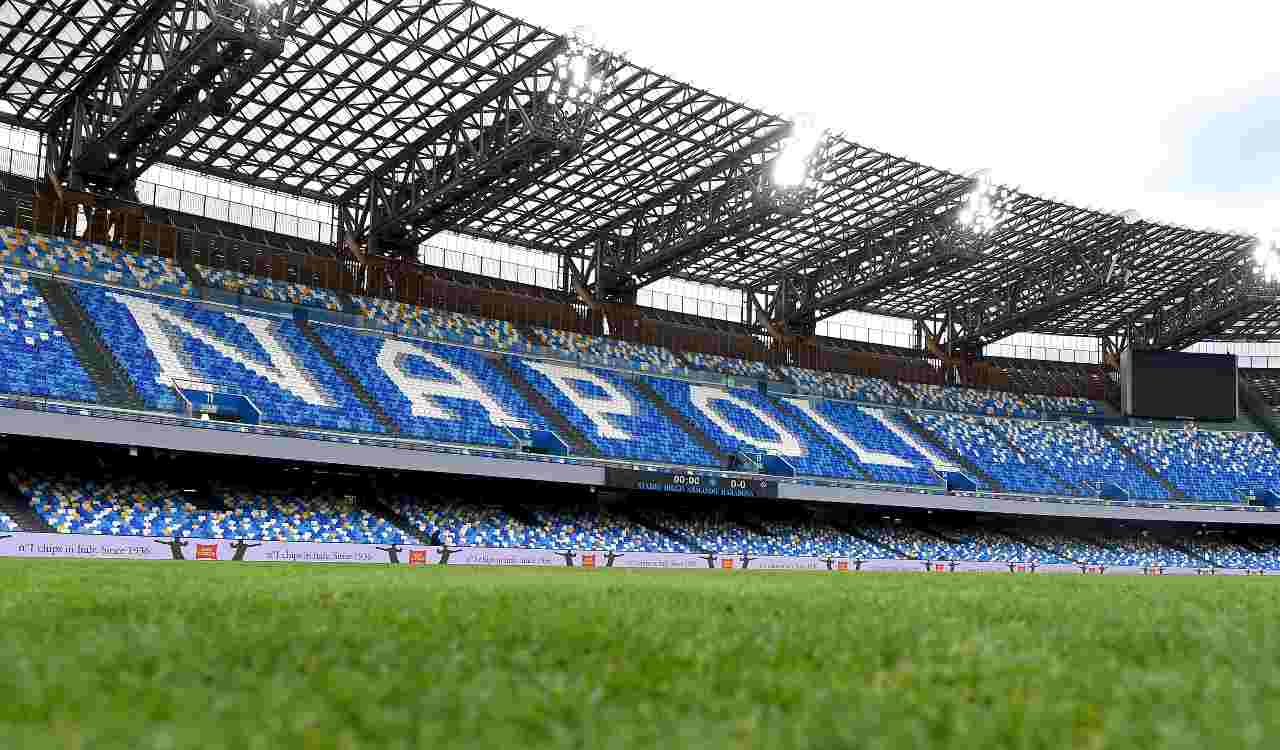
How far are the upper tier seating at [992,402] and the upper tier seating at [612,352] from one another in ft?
57.2

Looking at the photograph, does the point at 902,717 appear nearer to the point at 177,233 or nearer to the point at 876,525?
the point at 177,233

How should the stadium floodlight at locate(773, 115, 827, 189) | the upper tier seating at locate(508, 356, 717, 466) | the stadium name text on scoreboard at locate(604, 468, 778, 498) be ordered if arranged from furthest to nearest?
the upper tier seating at locate(508, 356, 717, 466)
the stadium name text on scoreboard at locate(604, 468, 778, 498)
the stadium floodlight at locate(773, 115, 827, 189)

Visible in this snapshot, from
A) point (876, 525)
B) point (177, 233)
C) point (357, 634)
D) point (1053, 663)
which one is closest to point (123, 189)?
point (177, 233)

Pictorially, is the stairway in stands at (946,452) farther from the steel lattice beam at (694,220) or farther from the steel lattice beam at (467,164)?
the steel lattice beam at (467,164)

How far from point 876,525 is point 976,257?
14.7 meters

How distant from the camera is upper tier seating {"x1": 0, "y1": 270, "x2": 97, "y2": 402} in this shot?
111 feet

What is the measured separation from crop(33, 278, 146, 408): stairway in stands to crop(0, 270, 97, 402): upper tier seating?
0.87 feet

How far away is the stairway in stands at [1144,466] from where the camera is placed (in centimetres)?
6309

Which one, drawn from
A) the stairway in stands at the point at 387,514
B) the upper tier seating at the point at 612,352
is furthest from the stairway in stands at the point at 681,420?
the stairway in stands at the point at 387,514

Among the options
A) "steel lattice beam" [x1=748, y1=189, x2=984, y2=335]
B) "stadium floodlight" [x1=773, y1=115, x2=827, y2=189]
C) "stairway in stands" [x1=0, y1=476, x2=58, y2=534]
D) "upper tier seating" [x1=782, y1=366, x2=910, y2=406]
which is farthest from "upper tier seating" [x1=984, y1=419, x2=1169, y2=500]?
"stairway in stands" [x1=0, y1=476, x2=58, y2=534]

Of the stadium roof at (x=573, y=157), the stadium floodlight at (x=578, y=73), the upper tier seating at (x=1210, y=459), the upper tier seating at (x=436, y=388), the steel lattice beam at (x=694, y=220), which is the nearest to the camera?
the stadium roof at (x=573, y=157)

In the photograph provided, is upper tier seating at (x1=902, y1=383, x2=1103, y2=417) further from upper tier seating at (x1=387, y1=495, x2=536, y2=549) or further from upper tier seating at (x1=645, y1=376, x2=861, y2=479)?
upper tier seating at (x1=387, y1=495, x2=536, y2=549)

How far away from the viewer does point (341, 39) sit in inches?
1459

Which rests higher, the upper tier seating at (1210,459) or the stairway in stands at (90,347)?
the stairway in stands at (90,347)
